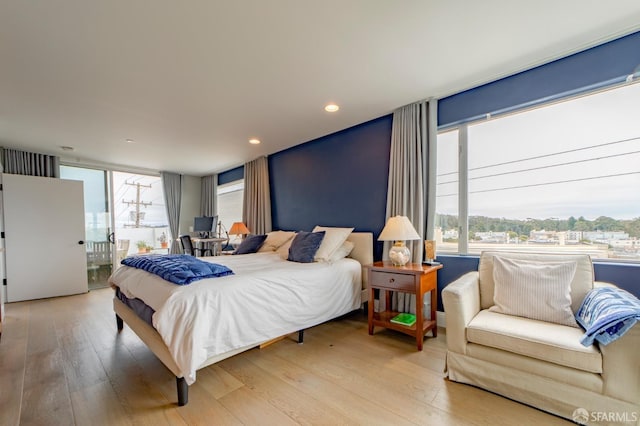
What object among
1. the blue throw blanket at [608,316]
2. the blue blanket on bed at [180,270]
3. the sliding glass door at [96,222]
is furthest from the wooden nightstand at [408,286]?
the sliding glass door at [96,222]

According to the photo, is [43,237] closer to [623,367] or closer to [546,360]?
[546,360]

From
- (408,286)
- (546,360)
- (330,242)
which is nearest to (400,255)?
(408,286)

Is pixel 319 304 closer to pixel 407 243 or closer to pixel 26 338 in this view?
pixel 407 243

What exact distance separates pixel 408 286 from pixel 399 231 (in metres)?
0.52

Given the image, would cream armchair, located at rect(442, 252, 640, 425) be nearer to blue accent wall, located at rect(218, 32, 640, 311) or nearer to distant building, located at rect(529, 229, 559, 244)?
distant building, located at rect(529, 229, 559, 244)

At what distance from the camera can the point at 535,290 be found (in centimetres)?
188

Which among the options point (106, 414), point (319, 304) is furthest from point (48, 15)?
point (319, 304)

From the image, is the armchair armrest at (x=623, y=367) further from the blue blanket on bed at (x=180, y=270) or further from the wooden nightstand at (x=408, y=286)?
the blue blanket on bed at (x=180, y=270)

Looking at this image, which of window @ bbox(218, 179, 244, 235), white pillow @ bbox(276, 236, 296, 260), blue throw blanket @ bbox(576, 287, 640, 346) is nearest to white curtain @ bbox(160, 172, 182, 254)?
window @ bbox(218, 179, 244, 235)

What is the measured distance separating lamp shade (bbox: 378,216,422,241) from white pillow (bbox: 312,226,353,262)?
655mm

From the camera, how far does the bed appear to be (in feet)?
5.46

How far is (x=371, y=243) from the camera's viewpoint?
3.33 m

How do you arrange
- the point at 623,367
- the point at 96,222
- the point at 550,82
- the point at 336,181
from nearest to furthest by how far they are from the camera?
1. the point at 623,367
2. the point at 550,82
3. the point at 336,181
4. the point at 96,222

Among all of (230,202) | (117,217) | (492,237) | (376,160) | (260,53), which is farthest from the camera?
(230,202)
